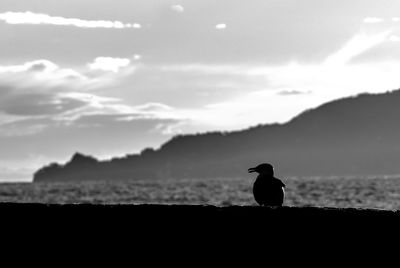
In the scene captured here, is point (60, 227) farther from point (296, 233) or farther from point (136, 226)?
point (296, 233)

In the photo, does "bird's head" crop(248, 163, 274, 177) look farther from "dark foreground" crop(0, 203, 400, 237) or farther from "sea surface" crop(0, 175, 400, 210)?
"sea surface" crop(0, 175, 400, 210)

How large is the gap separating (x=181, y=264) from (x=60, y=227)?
4.43 ft

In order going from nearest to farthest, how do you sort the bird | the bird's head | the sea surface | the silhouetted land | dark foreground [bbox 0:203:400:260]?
dark foreground [bbox 0:203:400:260], the silhouetted land, the bird, the bird's head, the sea surface

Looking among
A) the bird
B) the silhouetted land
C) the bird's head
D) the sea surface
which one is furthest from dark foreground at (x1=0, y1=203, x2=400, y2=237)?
the sea surface

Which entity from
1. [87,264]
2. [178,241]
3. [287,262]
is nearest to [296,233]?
[287,262]

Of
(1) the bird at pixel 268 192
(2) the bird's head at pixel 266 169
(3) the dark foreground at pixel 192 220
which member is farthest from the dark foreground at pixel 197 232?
(2) the bird's head at pixel 266 169

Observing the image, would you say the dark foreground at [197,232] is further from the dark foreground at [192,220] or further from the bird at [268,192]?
the bird at [268,192]

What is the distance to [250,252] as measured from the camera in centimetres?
683

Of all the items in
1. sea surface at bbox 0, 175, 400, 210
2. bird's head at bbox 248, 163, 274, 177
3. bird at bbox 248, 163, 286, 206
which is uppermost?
sea surface at bbox 0, 175, 400, 210

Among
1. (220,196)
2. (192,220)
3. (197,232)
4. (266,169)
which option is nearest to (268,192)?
(266,169)

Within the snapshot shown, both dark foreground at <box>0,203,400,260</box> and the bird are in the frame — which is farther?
the bird

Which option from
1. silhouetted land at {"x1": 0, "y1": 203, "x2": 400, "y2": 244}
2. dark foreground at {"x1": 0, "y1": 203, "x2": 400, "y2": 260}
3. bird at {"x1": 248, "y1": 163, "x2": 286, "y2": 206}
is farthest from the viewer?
bird at {"x1": 248, "y1": 163, "x2": 286, "y2": 206}

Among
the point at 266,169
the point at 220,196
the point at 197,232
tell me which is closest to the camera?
the point at 197,232

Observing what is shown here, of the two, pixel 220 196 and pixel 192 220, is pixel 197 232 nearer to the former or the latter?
pixel 192 220
